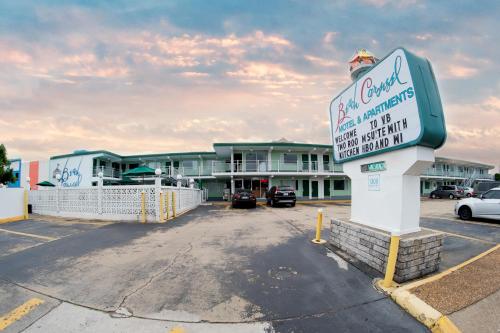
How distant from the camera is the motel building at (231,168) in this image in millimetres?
25141

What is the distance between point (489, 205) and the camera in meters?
9.88

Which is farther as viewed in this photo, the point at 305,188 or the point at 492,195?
the point at 305,188

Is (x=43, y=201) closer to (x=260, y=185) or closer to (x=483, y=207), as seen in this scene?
(x=260, y=185)

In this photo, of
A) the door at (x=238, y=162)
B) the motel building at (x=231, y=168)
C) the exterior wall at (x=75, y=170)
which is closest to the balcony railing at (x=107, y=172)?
the motel building at (x=231, y=168)

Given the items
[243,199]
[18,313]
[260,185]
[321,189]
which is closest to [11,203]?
[18,313]

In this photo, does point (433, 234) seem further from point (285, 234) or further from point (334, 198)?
point (334, 198)

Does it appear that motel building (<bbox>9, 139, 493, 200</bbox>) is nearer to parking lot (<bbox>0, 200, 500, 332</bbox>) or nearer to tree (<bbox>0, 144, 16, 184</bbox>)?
tree (<bbox>0, 144, 16, 184</bbox>)

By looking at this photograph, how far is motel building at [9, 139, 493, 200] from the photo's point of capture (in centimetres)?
2514

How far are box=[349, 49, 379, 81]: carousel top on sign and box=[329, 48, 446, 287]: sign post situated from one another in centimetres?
9

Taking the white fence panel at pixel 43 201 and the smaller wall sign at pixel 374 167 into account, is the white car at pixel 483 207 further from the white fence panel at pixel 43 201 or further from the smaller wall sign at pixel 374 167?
the white fence panel at pixel 43 201

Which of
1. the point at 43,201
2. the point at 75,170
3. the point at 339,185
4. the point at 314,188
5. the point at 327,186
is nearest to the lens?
the point at 43,201

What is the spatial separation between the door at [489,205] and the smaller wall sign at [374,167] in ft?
28.3

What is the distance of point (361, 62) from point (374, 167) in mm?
2546

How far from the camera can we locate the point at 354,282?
3.94m
